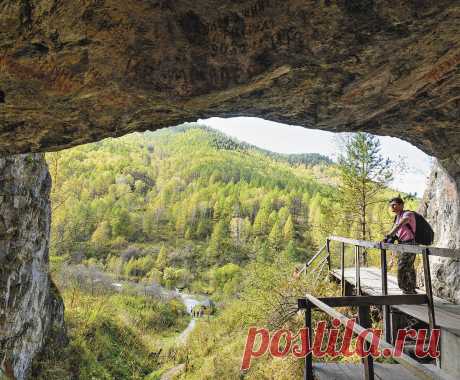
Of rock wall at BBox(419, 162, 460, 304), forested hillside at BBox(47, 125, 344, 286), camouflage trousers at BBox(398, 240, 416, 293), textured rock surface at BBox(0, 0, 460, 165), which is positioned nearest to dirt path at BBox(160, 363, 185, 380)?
forested hillside at BBox(47, 125, 344, 286)

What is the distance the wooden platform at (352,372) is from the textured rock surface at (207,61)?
3.85m

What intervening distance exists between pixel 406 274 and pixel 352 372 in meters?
2.84

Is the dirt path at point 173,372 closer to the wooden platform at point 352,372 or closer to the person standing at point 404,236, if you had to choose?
the person standing at point 404,236

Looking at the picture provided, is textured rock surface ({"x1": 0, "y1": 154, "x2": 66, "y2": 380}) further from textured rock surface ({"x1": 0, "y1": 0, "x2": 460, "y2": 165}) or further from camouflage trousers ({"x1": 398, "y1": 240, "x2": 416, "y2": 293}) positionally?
camouflage trousers ({"x1": 398, "y1": 240, "x2": 416, "y2": 293})

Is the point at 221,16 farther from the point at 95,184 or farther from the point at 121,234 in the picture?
the point at 95,184

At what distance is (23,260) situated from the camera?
29.2 ft

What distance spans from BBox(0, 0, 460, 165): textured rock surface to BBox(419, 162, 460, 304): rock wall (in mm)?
3565

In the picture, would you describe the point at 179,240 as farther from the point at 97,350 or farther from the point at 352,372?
the point at 352,372

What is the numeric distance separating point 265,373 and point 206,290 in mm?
41221

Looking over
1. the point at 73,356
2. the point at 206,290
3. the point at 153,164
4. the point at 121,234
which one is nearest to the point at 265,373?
the point at 73,356

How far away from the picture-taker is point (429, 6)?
3688 mm

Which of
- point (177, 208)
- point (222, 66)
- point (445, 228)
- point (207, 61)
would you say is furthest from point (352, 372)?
point (177, 208)

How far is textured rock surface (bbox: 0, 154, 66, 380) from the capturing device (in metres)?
7.98

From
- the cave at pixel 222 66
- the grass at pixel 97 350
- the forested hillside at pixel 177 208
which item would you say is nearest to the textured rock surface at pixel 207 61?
the cave at pixel 222 66
